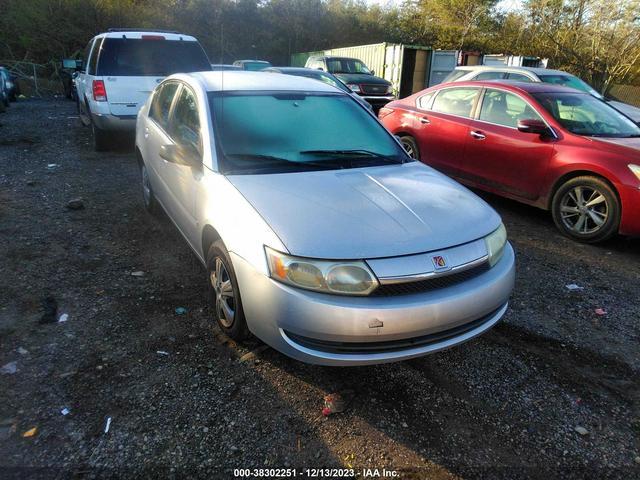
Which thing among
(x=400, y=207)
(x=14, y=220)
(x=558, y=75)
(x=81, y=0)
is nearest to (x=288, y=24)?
(x=81, y=0)

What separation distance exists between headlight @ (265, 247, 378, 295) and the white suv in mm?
6526

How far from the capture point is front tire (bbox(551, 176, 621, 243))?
4875 mm

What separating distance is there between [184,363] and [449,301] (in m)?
1.65

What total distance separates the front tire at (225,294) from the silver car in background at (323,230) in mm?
14

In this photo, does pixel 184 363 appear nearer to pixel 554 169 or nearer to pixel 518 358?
pixel 518 358

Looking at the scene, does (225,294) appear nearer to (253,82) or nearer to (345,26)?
(253,82)

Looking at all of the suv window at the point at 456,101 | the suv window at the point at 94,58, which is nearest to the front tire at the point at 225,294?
the suv window at the point at 456,101

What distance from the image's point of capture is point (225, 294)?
3064 mm

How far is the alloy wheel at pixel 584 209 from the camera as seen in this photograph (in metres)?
5.00

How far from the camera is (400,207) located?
2.94 m

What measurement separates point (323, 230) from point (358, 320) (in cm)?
54

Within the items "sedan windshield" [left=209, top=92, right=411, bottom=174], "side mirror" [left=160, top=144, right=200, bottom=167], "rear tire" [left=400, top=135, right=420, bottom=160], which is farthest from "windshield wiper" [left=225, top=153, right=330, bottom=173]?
"rear tire" [left=400, top=135, right=420, bottom=160]

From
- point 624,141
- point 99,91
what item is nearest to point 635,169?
point 624,141

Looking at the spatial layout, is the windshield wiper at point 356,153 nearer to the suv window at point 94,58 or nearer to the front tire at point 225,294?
the front tire at point 225,294
